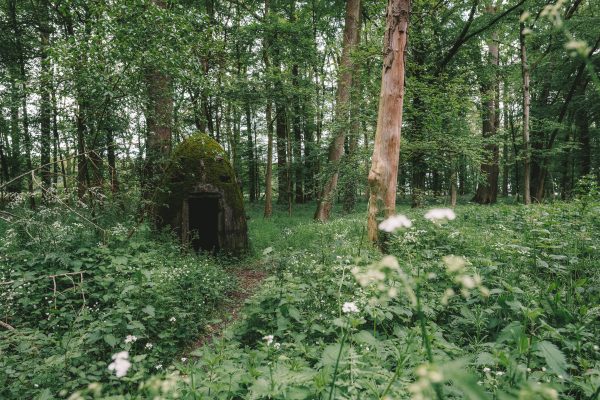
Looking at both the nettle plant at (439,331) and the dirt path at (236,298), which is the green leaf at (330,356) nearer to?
the nettle plant at (439,331)

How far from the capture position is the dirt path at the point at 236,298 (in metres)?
4.29

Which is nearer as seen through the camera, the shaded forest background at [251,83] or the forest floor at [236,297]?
the forest floor at [236,297]

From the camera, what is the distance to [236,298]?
5770 mm

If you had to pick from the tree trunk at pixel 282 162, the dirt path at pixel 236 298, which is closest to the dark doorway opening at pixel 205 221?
the dirt path at pixel 236 298

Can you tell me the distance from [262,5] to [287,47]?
5.15 m

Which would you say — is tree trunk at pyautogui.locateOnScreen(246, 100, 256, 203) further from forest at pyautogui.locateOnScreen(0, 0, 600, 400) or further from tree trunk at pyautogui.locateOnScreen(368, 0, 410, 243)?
tree trunk at pyautogui.locateOnScreen(368, 0, 410, 243)

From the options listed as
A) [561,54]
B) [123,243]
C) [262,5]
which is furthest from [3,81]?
[561,54]

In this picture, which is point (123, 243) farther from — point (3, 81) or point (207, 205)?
point (3, 81)

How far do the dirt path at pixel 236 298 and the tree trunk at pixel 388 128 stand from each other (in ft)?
8.26

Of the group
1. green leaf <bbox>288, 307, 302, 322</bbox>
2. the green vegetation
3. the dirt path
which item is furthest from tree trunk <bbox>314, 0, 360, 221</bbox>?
green leaf <bbox>288, 307, 302, 322</bbox>

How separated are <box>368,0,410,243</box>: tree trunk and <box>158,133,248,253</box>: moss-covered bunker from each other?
3559 mm

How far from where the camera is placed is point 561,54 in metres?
14.6

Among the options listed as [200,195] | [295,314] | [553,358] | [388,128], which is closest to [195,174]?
[200,195]

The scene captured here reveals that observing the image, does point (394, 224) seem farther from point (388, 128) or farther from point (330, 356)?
point (388, 128)
